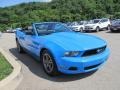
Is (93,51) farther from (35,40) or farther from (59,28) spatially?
(59,28)

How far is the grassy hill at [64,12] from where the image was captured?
217 feet

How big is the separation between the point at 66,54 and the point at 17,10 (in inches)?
4486

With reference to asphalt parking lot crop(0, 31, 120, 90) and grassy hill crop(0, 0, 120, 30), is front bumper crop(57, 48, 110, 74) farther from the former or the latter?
grassy hill crop(0, 0, 120, 30)

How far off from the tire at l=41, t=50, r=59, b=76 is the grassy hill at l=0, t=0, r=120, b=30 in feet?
172

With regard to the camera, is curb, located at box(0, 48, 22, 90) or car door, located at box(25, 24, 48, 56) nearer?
curb, located at box(0, 48, 22, 90)

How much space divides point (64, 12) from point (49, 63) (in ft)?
261

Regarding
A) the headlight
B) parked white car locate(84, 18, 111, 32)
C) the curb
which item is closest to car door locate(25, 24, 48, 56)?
the curb

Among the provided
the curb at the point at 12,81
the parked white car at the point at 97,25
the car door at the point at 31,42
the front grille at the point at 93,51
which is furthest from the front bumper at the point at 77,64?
the parked white car at the point at 97,25

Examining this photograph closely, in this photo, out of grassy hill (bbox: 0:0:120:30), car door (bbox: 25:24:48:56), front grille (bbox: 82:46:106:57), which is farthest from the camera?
grassy hill (bbox: 0:0:120:30)

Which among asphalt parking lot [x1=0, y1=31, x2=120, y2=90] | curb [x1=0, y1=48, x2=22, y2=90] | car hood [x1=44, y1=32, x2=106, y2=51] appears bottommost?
asphalt parking lot [x1=0, y1=31, x2=120, y2=90]

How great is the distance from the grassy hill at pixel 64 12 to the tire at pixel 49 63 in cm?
5240

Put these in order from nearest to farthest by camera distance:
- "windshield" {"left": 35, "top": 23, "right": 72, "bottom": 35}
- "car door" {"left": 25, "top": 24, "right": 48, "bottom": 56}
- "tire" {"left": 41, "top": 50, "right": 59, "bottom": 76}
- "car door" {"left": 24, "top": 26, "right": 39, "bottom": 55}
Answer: "tire" {"left": 41, "top": 50, "right": 59, "bottom": 76}, "car door" {"left": 25, "top": 24, "right": 48, "bottom": 56}, "car door" {"left": 24, "top": 26, "right": 39, "bottom": 55}, "windshield" {"left": 35, "top": 23, "right": 72, "bottom": 35}

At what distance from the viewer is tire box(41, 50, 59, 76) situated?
21.1ft

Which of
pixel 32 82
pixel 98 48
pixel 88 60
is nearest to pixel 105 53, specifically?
pixel 98 48
